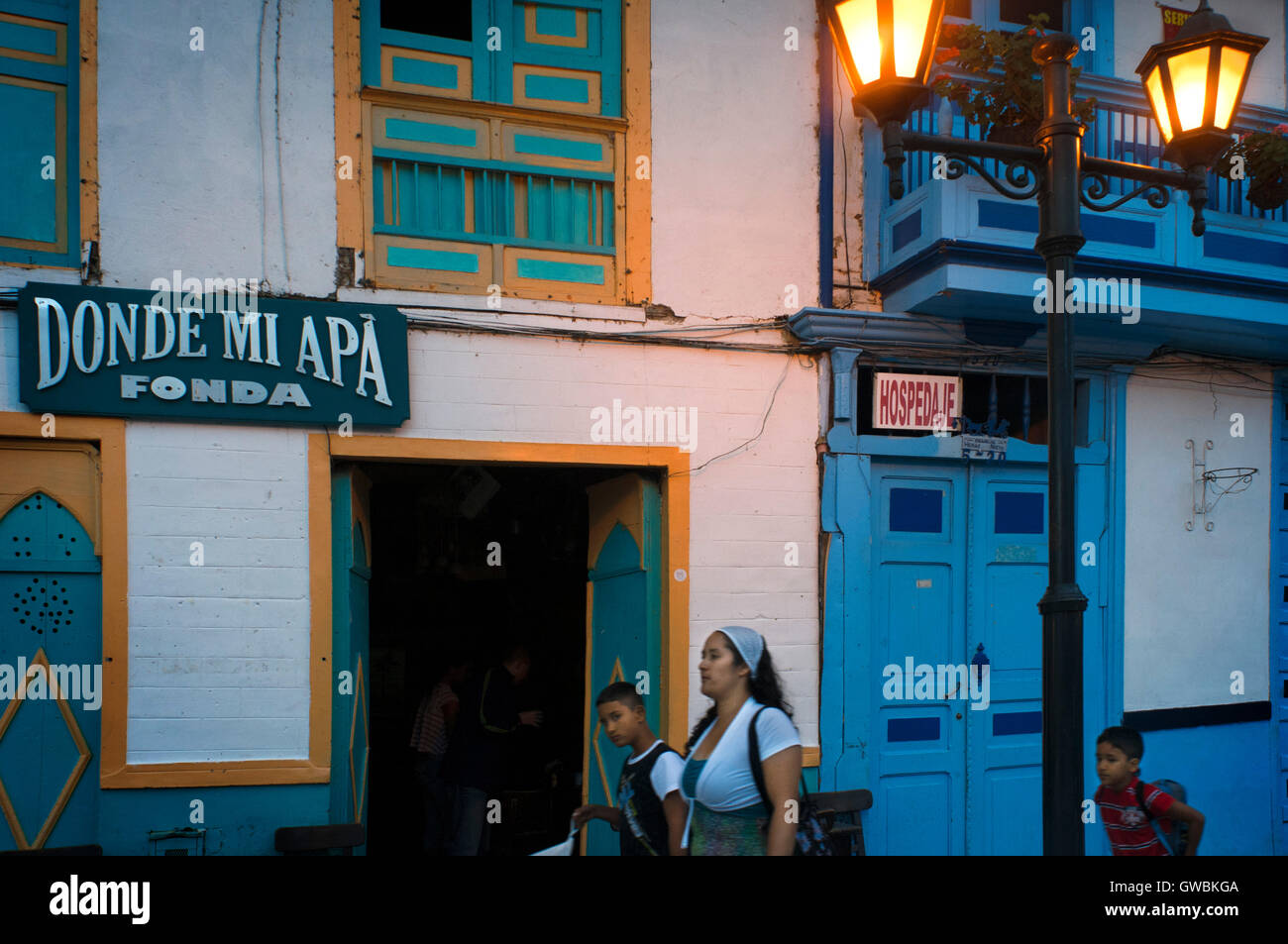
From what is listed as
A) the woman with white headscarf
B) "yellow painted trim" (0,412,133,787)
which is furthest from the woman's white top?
"yellow painted trim" (0,412,133,787)

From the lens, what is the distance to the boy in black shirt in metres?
4.24

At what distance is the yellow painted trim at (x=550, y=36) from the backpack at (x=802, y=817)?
4.77 m

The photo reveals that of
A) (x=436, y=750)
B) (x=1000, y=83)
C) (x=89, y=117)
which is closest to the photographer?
(x=89, y=117)

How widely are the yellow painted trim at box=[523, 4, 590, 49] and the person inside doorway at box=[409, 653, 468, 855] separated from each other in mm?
4937

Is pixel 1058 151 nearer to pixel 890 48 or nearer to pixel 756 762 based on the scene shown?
pixel 890 48

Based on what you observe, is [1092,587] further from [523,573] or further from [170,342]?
[170,342]

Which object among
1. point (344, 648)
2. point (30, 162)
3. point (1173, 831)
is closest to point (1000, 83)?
point (1173, 831)

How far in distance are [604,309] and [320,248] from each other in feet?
6.06

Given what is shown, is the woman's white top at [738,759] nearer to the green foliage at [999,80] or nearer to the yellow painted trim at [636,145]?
the yellow painted trim at [636,145]

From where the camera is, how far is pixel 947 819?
272 inches

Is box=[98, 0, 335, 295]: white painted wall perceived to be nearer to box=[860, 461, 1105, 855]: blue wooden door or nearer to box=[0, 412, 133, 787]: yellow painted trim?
box=[0, 412, 133, 787]: yellow painted trim

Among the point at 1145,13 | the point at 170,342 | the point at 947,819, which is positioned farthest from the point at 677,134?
the point at 947,819

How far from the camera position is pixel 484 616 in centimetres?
960

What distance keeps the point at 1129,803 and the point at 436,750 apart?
5.10m
